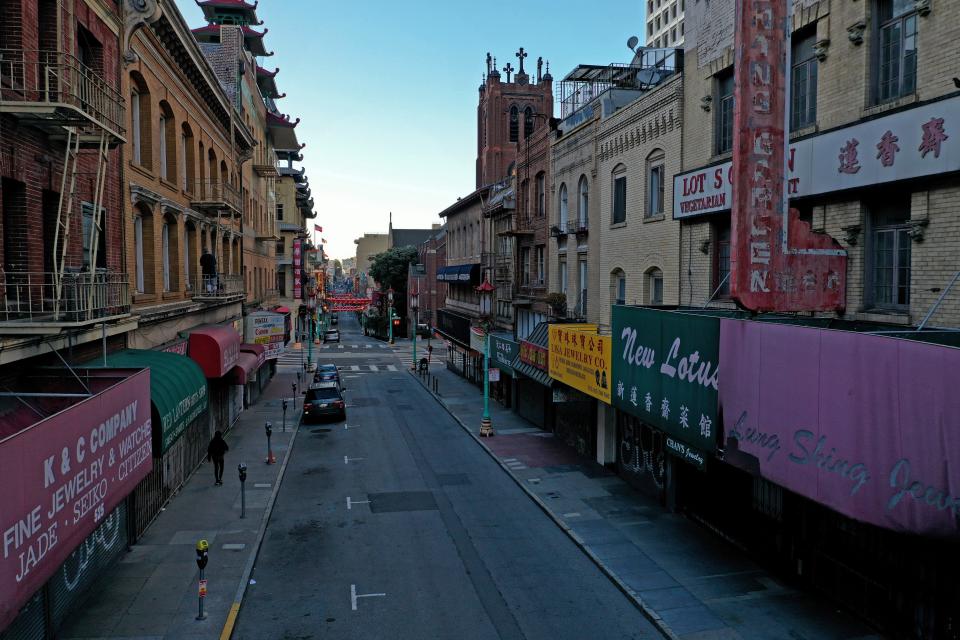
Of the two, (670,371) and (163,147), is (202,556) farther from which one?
(163,147)

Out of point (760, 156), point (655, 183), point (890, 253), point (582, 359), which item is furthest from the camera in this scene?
point (655, 183)

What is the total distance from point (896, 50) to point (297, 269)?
54599 millimetres

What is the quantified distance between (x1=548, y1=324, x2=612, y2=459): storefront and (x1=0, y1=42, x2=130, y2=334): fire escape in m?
12.5

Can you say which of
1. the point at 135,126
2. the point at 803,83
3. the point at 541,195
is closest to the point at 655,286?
the point at 803,83

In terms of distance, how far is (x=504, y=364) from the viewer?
3384 centimetres

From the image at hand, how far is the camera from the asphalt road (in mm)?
12602

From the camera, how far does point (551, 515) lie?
735 inches

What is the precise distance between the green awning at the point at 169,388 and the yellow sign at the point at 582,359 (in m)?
10.9

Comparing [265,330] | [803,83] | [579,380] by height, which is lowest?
[579,380]

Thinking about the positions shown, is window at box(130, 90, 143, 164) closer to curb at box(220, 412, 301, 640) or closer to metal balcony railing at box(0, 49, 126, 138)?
metal balcony railing at box(0, 49, 126, 138)

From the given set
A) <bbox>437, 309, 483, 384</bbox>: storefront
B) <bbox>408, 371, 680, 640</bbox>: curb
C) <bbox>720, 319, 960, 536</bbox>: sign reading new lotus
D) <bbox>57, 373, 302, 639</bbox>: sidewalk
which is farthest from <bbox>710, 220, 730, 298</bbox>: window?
<bbox>437, 309, 483, 384</bbox>: storefront

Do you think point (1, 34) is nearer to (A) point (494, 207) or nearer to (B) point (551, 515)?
(B) point (551, 515)

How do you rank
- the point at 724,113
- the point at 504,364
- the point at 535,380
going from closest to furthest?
the point at 724,113 < the point at 535,380 < the point at 504,364

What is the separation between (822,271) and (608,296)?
12.0 m
